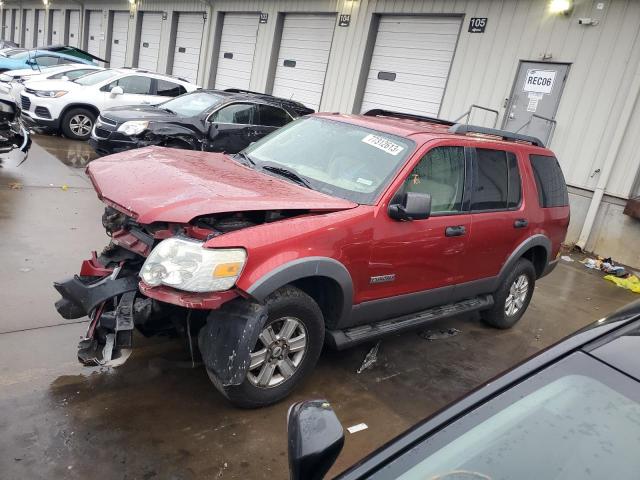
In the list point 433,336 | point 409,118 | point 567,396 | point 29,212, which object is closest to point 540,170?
point 409,118

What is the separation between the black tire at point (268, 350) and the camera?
2.99 metres

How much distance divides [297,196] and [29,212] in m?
4.32

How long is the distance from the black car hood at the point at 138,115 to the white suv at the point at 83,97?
2.06 metres

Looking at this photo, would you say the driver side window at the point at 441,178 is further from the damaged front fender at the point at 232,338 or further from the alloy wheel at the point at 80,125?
the alloy wheel at the point at 80,125

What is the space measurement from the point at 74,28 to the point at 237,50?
1625 cm

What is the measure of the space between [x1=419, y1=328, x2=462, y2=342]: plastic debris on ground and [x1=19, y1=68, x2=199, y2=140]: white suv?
8.57 meters

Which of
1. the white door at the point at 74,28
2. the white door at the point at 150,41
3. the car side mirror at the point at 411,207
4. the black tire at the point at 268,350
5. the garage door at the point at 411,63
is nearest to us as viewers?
the black tire at the point at 268,350

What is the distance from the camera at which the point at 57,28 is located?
96.0 feet

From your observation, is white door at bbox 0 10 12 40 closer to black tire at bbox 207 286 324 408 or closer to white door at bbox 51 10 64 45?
white door at bbox 51 10 64 45

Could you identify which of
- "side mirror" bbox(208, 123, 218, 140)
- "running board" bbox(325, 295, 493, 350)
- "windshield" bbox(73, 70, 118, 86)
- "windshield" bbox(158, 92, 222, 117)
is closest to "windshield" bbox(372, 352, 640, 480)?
"running board" bbox(325, 295, 493, 350)

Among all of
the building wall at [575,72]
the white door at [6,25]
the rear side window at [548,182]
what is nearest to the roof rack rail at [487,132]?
the rear side window at [548,182]

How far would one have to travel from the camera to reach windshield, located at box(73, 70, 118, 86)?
11031mm

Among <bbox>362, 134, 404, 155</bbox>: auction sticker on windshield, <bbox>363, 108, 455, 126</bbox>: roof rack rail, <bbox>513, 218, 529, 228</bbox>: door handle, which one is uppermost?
<bbox>363, 108, 455, 126</bbox>: roof rack rail

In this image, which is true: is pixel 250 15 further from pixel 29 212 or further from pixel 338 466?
pixel 338 466
